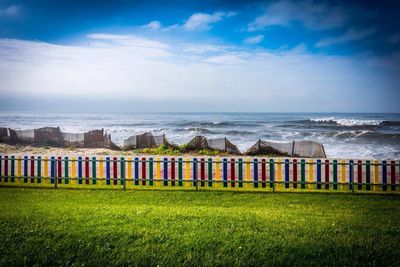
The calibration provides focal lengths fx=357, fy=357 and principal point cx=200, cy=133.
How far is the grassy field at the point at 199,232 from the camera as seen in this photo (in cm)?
516

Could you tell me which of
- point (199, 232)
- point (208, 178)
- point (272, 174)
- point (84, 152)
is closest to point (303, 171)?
point (272, 174)

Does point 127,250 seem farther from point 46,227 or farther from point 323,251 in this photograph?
point 323,251

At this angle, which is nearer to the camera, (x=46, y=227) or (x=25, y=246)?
(x=25, y=246)

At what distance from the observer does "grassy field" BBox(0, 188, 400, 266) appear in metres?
5.16

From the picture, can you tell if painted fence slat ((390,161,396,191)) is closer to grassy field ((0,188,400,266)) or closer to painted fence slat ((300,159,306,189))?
grassy field ((0,188,400,266))

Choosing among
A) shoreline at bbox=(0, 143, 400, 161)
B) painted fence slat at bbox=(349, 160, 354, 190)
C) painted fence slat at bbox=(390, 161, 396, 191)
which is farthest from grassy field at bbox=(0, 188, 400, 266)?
shoreline at bbox=(0, 143, 400, 161)

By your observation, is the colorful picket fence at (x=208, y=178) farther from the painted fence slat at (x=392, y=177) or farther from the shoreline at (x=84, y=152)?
the shoreline at (x=84, y=152)

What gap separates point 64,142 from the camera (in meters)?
28.0

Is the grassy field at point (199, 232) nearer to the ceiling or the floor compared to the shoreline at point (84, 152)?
nearer to the ceiling

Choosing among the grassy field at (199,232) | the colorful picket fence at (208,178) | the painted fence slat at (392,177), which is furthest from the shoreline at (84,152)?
the grassy field at (199,232)

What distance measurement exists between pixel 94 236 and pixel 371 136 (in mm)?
41639

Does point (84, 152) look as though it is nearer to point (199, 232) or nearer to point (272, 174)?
point (272, 174)

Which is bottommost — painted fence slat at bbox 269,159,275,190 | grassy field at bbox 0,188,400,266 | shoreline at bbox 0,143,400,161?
shoreline at bbox 0,143,400,161

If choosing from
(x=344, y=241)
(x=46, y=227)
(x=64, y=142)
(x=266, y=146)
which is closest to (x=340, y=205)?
(x=344, y=241)
